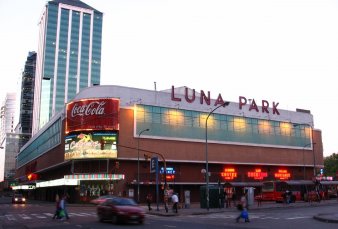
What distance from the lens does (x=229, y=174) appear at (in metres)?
74.0

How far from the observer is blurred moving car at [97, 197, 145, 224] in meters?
24.6

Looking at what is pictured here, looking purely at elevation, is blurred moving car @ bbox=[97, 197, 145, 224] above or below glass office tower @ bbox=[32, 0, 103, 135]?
below

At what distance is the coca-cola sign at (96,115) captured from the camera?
62.8 meters

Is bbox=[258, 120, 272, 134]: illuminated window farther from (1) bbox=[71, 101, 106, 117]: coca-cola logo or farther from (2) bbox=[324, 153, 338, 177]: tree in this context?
(2) bbox=[324, 153, 338, 177]: tree

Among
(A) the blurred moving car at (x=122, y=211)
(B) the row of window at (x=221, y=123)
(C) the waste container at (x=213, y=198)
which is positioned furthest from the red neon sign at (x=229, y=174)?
(A) the blurred moving car at (x=122, y=211)

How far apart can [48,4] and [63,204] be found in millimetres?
174033

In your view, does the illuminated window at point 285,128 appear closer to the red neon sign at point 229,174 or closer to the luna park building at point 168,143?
the luna park building at point 168,143

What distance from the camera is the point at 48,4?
610 ft

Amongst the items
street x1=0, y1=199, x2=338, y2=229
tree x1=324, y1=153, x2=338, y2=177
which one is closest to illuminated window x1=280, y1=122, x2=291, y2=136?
street x1=0, y1=199, x2=338, y2=229

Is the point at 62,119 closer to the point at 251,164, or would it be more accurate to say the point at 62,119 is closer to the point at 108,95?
the point at 108,95

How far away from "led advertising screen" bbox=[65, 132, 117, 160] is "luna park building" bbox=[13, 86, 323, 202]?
154 millimetres

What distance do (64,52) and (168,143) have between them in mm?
133573

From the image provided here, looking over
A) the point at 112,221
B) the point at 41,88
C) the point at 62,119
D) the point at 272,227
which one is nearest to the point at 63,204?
the point at 112,221

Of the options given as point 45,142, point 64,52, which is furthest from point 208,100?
point 64,52
